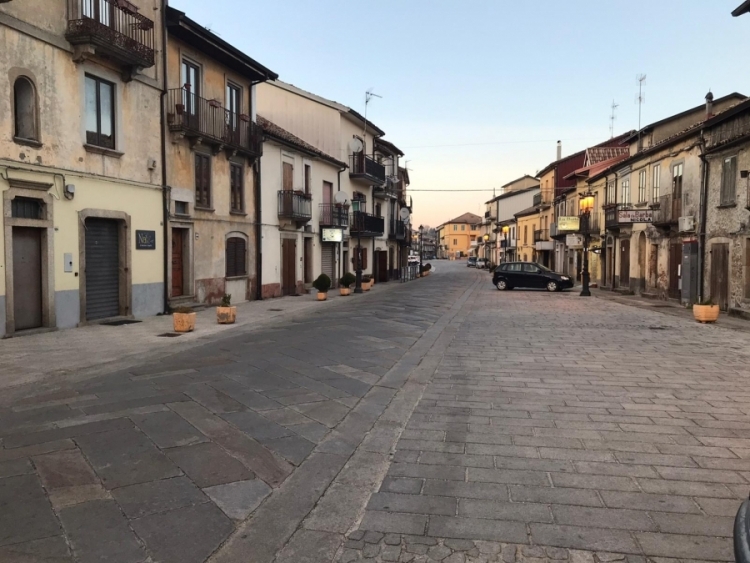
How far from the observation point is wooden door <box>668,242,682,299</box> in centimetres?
2114

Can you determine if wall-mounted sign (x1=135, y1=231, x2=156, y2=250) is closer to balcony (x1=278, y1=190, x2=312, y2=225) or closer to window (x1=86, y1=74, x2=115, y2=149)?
window (x1=86, y1=74, x2=115, y2=149)

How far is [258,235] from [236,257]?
5.17 ft

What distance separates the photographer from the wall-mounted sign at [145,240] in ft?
46.3

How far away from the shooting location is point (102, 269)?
1323 cm

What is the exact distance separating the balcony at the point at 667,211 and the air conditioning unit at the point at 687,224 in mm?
966

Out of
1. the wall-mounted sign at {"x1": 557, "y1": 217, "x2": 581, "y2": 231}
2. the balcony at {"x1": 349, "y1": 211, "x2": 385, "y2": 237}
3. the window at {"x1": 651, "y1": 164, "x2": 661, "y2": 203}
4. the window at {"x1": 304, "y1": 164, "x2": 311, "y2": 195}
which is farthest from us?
the wall-mounted sign at {"x1": 557, "y1": 217, "x2": 581, "y2": 231}

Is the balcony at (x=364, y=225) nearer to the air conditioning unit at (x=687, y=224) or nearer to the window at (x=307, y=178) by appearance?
the window at (x=307, y=178)

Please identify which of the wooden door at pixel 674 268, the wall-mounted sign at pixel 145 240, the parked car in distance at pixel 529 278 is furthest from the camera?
the parked car in distance at pixel 529 278

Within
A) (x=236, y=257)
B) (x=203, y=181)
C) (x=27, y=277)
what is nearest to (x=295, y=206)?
(x=236, y=257)

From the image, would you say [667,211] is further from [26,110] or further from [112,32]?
[26,110]

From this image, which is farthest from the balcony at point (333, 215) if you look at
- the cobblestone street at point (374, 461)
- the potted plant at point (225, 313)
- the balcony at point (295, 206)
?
the cobblestone street at point (374, 461)

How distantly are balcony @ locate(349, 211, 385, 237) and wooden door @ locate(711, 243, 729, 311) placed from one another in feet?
55.2

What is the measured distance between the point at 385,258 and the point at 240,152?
69.8ft

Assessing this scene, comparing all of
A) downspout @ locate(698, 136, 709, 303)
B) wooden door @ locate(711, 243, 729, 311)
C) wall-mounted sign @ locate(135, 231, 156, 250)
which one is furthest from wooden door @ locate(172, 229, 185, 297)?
downspout @ locate(698, 136, 709, 303)
